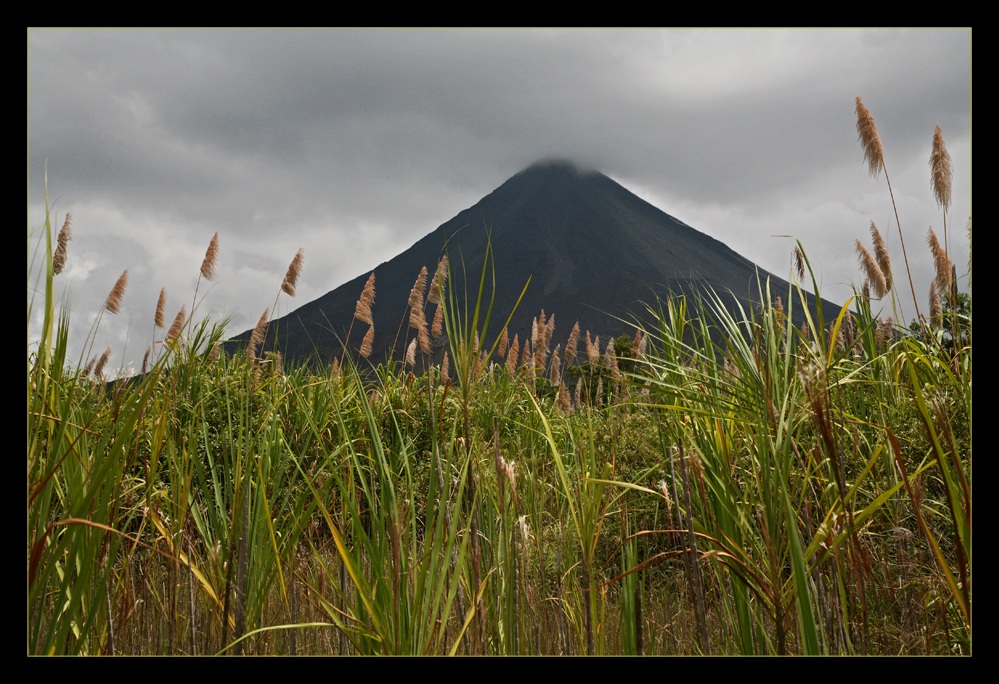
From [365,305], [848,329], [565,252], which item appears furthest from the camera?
[565,252]

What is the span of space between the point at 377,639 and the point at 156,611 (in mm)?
939

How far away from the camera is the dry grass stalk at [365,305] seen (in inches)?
88.1

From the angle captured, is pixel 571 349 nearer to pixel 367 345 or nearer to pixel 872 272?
pixel 367 345

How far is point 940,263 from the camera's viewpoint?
6.63 feet

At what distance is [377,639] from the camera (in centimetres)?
136

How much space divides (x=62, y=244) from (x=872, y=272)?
2.79 m

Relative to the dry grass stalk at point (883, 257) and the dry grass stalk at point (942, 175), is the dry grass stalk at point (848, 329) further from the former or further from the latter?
the dry grass stalk at point (942, 175)

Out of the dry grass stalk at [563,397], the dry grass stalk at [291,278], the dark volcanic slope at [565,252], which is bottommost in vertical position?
the dry grass stalk at [563,397]

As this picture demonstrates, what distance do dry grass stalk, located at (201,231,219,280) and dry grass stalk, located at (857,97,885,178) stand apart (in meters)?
2.24

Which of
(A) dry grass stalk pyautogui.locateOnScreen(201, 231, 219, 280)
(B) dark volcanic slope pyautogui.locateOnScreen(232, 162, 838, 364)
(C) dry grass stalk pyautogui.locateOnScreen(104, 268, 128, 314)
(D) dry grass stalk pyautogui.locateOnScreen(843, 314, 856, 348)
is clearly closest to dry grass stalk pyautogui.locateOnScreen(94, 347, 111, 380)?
(C) dry grass stalk pyautogui.locateOnScreen(104, 268, 128, 314)

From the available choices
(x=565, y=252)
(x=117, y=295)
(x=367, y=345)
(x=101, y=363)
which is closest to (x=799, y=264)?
(x=367, y=345)

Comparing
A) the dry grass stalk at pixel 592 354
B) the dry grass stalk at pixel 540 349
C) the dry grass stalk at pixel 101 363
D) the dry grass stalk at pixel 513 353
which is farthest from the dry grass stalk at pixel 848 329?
the dry grass stalk at pixel 101 363

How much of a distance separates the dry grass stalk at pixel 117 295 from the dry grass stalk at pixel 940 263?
9.10 feet
